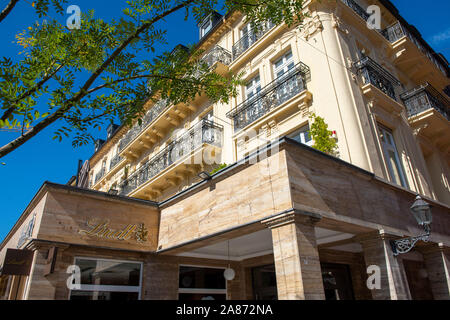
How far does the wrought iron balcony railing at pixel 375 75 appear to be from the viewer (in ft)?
34.4

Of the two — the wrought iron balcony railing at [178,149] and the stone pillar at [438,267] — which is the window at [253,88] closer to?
the wrought iron balcony railing at [178,149]

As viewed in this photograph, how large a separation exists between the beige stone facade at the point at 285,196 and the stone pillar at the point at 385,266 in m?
0.03

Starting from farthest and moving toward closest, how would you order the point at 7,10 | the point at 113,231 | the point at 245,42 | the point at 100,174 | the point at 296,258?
the point at 100,174
the point at 245,42
the point at 113,231
the point at 296,258
the point at 7,10

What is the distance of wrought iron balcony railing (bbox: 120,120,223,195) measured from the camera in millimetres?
13133

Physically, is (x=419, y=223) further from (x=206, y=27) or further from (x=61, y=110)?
(x=206, y=27)

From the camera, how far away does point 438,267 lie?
8641 mm

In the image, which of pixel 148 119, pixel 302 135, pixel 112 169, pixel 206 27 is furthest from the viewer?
pixel 112 169

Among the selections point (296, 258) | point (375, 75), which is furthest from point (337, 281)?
point (375, 75)

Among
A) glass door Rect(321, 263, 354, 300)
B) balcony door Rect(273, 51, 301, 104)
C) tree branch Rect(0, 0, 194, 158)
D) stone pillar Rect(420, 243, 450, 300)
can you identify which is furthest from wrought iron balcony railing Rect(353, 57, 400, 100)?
tree branch Rect(0, 0, 194, 158)

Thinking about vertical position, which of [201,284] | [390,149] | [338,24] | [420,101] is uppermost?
[338,24]

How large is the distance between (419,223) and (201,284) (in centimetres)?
636
